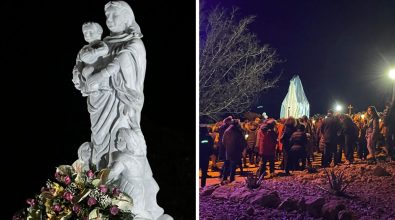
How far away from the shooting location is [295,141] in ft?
19.4

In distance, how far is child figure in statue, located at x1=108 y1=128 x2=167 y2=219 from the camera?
3.68 meters

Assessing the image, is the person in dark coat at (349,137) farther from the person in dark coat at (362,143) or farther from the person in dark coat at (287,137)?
the person in dark coat at (287,137)

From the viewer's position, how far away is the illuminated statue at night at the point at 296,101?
5762 mm

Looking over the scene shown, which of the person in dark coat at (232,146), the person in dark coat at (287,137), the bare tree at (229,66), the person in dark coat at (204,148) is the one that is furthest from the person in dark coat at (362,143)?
the person in dark coat at (204,148)

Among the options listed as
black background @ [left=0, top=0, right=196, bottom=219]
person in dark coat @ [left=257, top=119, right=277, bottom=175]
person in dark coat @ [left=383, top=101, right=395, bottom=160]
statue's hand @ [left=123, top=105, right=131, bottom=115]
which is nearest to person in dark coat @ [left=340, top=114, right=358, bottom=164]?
person in dark coat @ [left=383, top=101, right=395, bottom=160]

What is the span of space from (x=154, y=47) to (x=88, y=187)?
2835 millimetres

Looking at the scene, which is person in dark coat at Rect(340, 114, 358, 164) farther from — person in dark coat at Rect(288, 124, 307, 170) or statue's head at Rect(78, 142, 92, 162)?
statue's head at Rect(78, 142, 92, 162)

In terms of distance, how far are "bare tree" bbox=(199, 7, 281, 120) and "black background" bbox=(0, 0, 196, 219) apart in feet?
1.26

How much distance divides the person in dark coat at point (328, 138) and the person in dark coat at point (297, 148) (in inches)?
6.4

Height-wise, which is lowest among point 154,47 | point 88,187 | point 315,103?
point 88,187

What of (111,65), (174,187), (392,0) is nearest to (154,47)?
(174,187)

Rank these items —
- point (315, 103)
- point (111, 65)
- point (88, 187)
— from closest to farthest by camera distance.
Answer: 1. point (88, 187)
2. point (111, 65)
3. point (315, 103)

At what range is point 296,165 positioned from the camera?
5887mm

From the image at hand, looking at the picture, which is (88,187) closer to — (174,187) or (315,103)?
(174,187)
